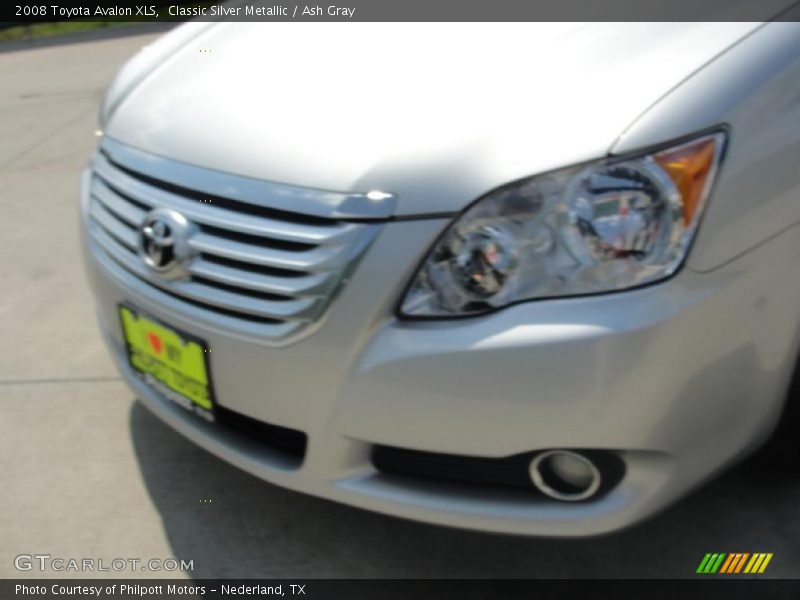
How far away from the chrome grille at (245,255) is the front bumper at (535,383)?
0.04 meters

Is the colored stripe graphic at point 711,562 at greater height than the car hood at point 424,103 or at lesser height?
lesser

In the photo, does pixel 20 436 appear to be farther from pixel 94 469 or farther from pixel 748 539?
pixel 748 539

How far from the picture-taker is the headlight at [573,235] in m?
1.68

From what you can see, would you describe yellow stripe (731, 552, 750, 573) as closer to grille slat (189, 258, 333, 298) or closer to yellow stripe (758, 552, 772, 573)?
yellow stripe (758, 552, 772, 573)

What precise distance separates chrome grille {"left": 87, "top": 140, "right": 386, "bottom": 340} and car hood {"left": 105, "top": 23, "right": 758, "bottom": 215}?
7 centimetres

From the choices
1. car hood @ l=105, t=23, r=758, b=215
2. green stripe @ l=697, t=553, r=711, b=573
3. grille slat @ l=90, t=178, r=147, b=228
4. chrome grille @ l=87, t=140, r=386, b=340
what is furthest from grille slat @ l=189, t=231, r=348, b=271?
green stripe @ l=697, t=553, r=711, b=573

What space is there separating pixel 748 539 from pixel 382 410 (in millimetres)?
958

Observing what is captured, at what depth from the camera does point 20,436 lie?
109 inches

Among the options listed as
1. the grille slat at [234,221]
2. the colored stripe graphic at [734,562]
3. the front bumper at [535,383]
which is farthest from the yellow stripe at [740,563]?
the grille slat at [234,221]

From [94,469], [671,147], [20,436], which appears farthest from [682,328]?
[20,436]

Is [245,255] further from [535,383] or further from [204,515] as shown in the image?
[204,515]

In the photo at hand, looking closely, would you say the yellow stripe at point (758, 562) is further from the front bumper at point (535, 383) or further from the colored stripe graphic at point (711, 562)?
the front bumper at point (535, 383)

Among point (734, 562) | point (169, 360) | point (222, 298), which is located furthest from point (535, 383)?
point (169, 360)

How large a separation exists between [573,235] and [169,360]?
3.17 feet
